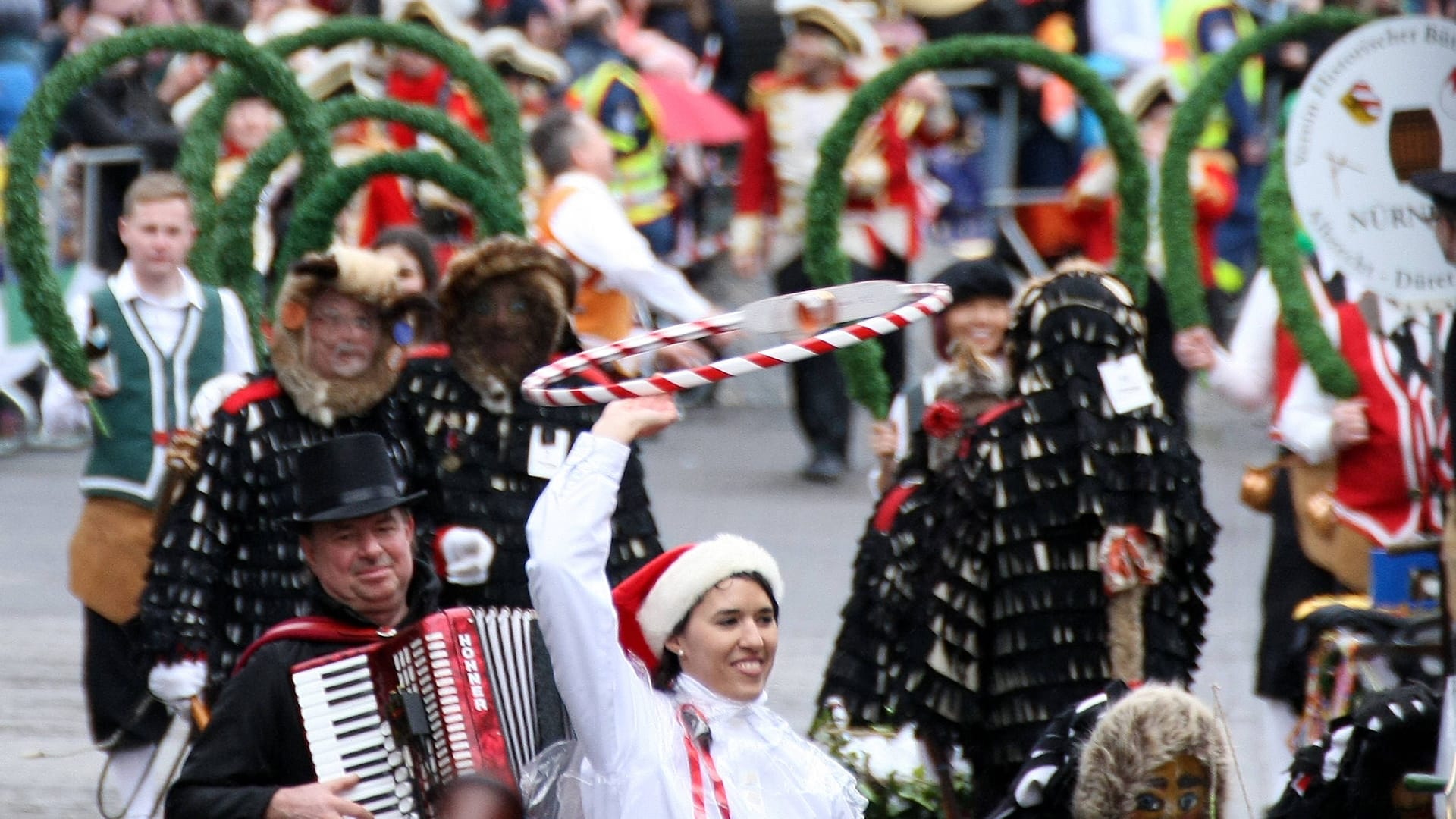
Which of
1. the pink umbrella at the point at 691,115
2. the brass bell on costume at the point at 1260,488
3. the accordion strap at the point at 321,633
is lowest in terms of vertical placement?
the accordion strap at the point at 321,633

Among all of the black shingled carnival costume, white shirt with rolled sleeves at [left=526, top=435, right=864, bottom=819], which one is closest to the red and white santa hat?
white shirt with rolled sleeves at [left=526, top=435, right=864, bottom=819]

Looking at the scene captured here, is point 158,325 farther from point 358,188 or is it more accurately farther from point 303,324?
point 303,324

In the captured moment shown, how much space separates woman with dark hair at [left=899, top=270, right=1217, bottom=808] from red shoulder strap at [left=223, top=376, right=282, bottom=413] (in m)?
1.75

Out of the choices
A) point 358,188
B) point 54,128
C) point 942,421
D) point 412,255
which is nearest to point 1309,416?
point 942,421

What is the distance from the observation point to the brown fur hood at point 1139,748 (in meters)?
4.80

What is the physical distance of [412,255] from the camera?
7.77 m

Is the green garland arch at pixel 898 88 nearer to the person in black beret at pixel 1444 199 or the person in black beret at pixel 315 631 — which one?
the person in black beret at pixel 1444 199

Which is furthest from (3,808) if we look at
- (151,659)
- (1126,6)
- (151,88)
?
(1126,6)

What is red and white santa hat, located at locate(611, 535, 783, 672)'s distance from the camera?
457cm

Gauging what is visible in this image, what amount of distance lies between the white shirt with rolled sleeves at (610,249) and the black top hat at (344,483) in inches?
161

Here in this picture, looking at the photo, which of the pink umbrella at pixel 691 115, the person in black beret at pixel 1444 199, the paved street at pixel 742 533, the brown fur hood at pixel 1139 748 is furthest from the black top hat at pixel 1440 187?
the pink umbrella at pixel 691 115

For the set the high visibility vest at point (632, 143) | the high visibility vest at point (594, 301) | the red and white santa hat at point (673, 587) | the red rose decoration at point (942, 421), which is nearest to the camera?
the red and white santa hat at point (673, 587)

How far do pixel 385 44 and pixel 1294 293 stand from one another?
354 cm

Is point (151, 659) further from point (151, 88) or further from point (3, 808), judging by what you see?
point (151, 88)
